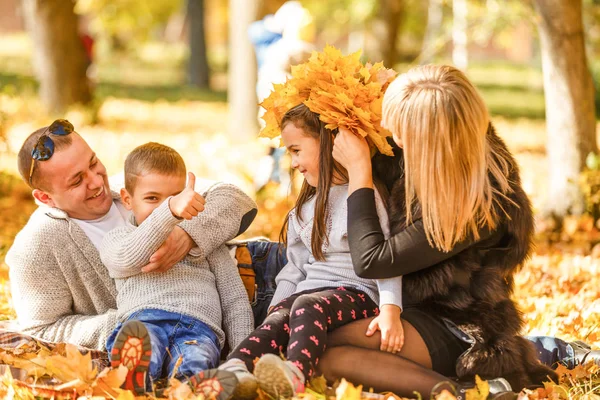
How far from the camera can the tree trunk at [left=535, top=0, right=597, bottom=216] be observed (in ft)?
21.1

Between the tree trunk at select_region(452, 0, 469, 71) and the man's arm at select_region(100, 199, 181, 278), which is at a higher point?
the tree trunk at select_region(452, 0, 469, 71)

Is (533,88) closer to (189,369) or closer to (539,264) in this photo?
(539,264)

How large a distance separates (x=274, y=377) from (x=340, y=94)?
46.2 inches

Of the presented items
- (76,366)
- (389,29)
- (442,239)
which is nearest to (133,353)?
(76,366)

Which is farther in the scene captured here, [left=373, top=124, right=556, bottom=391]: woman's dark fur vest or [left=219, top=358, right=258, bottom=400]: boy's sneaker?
[left=373, top=124, right=556, bottom=391]: woman's dark fur vest

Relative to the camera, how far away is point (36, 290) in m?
3.73

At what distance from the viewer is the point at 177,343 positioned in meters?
3.39

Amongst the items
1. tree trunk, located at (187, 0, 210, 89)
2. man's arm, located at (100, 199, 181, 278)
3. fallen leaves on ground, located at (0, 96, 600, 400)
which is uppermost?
tree trunk, located at (187, 0, 210, 89)

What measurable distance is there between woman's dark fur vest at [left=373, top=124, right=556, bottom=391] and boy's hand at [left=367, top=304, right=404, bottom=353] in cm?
17

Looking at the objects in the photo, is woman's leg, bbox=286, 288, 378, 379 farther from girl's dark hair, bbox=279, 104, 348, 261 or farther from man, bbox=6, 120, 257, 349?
man, bbox=6, 120, 257, 349

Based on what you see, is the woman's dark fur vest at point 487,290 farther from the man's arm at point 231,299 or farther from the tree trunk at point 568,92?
the tree trunk at point 568,92

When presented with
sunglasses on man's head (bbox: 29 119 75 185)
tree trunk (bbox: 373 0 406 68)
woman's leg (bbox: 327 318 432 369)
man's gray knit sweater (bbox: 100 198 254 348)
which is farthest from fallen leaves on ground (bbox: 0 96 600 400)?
tree trunk (bbox: 373 0 406 68)

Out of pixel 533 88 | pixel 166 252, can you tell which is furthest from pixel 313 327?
pixel 533 88

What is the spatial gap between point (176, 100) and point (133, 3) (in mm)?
6290
